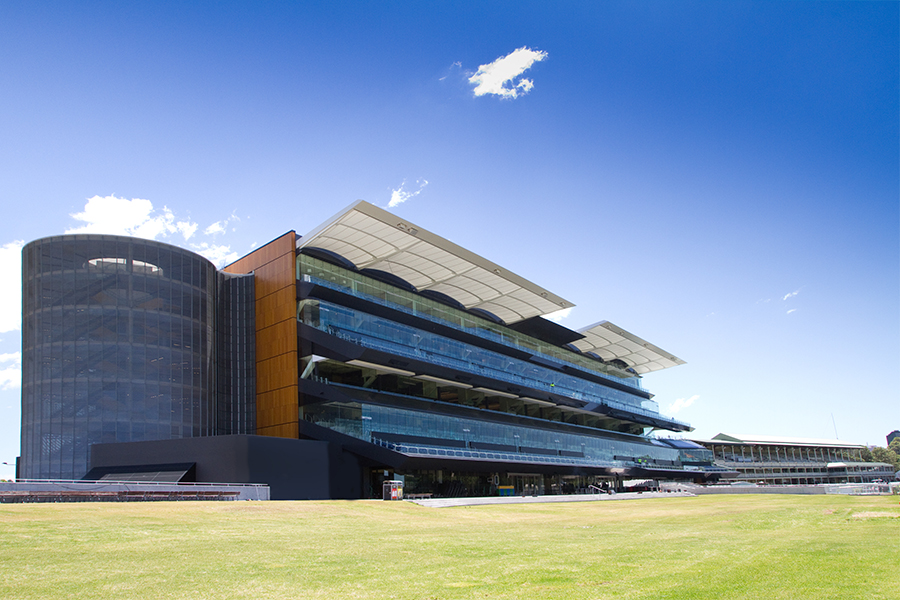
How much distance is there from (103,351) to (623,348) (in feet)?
243

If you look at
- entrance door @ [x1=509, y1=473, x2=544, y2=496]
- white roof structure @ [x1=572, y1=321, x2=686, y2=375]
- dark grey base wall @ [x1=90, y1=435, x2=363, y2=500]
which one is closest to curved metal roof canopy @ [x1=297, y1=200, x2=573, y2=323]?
dark grey base wall @ [x1=90, y1=435, x2=363, y2=500]

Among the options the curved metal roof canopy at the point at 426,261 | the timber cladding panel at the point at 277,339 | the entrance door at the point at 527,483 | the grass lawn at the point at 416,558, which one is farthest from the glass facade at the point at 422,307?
the grass lawn at the point at 416,558

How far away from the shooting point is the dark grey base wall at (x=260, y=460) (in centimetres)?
4372

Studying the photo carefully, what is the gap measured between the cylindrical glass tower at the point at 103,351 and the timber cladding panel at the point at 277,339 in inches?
184

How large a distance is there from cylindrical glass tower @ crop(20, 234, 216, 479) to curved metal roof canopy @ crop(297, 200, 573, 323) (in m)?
11.9

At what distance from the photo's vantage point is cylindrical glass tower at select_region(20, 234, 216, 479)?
5109cm

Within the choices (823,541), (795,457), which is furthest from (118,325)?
(795,457)

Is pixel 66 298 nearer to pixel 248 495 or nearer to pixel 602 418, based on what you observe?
pixel 248 495

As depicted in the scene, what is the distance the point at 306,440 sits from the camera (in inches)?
1898

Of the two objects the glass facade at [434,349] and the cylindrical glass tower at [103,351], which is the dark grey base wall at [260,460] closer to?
the cylindrical glass tower at [103,351]

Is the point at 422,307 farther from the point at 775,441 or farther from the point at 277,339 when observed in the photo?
the point at 775,441

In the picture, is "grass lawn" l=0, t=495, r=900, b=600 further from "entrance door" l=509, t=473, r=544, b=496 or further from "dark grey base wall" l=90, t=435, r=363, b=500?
"entrance door" l=509, t=473, r=544, b=496

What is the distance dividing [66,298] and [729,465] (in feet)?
392

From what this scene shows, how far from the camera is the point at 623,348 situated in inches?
4126
